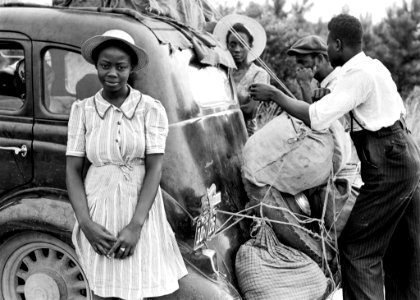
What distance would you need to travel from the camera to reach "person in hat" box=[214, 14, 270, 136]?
17.0 feet

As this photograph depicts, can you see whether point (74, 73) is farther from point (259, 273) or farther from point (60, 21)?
point (259, 273)

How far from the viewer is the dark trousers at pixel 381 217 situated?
3.63 metres

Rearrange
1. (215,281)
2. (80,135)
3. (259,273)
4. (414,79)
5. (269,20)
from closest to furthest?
(80,135), (215,281), (259,273), (269,20), (414,79)

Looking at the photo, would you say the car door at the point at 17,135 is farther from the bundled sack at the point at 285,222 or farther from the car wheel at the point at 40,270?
the bundled sack at the point at 285,222

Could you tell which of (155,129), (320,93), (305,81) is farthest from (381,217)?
(155,129)

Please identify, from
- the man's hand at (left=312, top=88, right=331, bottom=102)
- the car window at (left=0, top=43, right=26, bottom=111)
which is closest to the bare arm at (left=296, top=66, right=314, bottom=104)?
the man's hand at (left=312, top=88, right=331, bottom=102)

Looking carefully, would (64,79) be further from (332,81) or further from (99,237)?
(332,81)

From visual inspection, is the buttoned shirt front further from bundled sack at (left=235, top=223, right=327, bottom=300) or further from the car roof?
bundled sack at (left=235, top=223, right=327, bottom=300)

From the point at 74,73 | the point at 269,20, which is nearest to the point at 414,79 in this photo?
the point at 269,20

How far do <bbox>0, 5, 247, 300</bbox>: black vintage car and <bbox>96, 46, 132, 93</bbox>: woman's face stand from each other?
1.43ft

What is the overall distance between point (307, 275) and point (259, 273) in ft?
1.01

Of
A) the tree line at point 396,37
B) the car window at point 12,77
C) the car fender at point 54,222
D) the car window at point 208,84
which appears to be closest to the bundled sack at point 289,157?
the car window at point 208,84

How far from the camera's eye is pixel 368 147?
144 inches

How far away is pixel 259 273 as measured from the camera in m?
3.59
